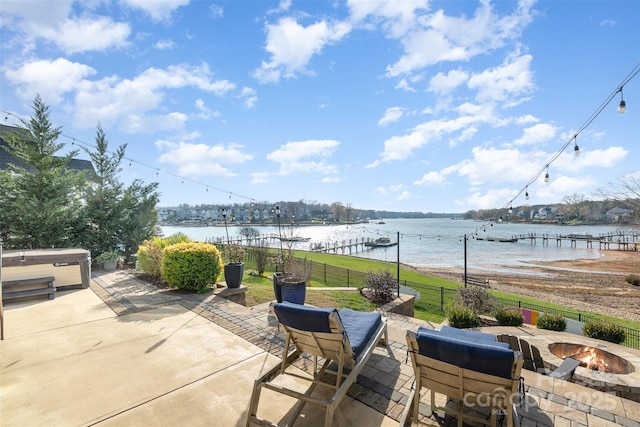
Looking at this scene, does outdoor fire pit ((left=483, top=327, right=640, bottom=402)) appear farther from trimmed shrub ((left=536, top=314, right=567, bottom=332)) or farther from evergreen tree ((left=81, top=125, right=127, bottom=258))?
evergreen tree ((left=81, top=125, right=127, bottom=258))

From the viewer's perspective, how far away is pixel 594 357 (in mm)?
4477

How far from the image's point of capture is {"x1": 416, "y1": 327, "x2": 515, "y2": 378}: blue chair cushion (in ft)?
5.99

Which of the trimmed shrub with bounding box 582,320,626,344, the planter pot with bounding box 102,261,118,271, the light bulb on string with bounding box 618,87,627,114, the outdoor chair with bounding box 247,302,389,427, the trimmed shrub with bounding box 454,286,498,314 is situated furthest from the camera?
the planter pot with bounding box 102,261,118,271

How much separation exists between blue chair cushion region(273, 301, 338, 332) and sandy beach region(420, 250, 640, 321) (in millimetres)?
17145

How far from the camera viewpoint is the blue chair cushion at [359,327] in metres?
2.79

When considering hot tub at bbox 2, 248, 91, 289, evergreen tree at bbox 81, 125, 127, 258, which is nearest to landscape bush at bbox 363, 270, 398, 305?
hot tub at bbox 2, 248, 91, 289

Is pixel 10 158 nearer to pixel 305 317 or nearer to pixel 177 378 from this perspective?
pixel 177 378

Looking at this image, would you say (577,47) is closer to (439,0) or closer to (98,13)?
(439,0)

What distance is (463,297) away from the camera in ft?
28.1

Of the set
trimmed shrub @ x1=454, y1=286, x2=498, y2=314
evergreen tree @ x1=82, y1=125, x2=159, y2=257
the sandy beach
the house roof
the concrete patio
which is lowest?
the sandy beach

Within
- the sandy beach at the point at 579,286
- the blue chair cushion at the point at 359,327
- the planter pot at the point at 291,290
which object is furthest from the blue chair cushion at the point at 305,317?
the sandy beach at the point at 579,286

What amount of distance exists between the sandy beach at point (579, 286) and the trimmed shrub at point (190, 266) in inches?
677

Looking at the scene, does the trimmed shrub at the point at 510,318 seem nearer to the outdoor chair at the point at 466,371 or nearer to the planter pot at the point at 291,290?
the planter pot at the point at 291,290

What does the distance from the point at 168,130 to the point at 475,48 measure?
973 centimetres
